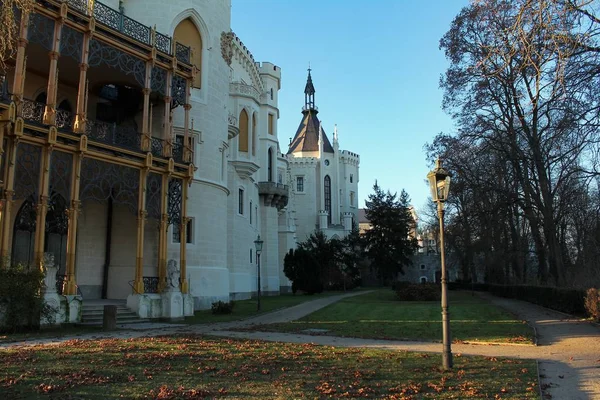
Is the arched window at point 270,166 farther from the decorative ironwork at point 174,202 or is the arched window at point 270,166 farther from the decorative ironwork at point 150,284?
the decorative ironwork at point 150,284

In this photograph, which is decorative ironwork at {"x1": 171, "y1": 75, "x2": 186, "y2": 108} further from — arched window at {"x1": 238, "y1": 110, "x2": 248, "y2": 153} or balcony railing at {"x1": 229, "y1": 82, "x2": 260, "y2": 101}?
balcony railing at {"x1": 229, "y1": 82, "x2": 260, "y2": 101}

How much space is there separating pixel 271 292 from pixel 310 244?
1429 centimetres

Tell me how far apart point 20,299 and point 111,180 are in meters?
5.91

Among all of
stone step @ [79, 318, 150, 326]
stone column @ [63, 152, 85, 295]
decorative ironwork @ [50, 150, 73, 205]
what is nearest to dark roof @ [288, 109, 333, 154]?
stone step @ [79, 318, 150, 326]

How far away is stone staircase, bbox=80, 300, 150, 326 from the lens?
1731 cm

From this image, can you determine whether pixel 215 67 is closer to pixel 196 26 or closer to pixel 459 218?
pixel 196 26

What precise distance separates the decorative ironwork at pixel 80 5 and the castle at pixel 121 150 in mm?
75

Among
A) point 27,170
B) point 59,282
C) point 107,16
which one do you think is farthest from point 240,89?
point 59,282

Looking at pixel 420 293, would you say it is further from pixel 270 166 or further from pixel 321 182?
pixel 321 182

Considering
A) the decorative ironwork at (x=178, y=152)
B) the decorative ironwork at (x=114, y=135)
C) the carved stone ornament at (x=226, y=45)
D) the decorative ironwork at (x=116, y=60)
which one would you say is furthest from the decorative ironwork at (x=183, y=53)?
the carved stone ornament at (x=226, y=45)

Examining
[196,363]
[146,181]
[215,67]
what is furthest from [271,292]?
[196,363]

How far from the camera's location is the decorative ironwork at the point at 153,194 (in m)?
20.6

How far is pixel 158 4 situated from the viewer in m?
24.6

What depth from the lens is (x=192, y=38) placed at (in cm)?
2581
